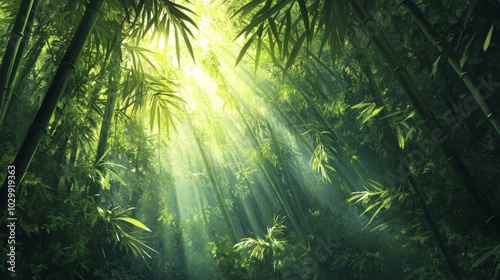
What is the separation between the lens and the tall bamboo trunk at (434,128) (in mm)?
1446

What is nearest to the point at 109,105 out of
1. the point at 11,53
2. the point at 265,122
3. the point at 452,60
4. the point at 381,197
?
the point at 11,53

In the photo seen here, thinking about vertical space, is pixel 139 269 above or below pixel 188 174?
below

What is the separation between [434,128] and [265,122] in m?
4.08

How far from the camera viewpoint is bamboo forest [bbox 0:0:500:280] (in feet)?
5.85

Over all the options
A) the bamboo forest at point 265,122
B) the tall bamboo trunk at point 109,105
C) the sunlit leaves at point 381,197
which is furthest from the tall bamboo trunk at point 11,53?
the sunlit leaves at point 381,197

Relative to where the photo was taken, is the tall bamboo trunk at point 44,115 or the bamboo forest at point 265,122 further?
the bamboo forest at point 265,122

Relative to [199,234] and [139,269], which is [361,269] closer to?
[139,269]

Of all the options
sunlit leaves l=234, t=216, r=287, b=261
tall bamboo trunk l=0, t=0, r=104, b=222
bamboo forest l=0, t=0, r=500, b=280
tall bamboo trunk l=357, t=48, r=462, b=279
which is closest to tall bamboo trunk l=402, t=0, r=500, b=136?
bamboo forest l=0, t=0, r=500, b=280

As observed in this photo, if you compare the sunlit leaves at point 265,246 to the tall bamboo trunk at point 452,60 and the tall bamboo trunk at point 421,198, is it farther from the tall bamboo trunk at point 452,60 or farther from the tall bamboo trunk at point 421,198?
the tall bamboo trunk at point 452,60

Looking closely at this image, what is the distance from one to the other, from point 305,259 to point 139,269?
2.59 meters

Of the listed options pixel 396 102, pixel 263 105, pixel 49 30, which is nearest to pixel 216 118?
pixel 263 105

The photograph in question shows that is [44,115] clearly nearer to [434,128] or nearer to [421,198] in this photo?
[434,128]

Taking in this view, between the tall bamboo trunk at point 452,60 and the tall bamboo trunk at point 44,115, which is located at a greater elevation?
the tall bamboo trunk at point 44,115

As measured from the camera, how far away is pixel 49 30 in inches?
113
